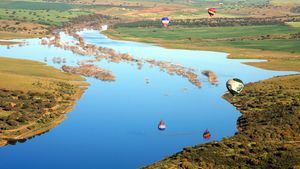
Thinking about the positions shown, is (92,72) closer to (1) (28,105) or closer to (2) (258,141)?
(1) (28,105)

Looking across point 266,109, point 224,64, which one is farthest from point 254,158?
point 224,64

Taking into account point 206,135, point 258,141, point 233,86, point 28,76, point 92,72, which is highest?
point 92,72

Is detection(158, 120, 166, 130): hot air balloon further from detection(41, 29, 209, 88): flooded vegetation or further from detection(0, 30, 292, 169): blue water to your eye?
detection(41, 29, 209, 88): flooded vegetation

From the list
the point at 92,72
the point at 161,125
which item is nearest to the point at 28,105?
the point at 161,125

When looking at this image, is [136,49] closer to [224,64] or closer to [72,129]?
[224,64]

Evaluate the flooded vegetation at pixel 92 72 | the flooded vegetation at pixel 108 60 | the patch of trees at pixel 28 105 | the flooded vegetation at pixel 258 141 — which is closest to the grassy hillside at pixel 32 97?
the patch of trees at pixel 28 105

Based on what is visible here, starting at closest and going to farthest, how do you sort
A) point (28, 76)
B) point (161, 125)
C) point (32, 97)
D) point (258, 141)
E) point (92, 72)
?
point (258, 141), point (161, 125), point (32, 97), point (28, 76), point (92, 72)

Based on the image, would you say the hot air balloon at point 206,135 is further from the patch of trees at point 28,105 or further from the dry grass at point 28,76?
the dry grass at point 28,76

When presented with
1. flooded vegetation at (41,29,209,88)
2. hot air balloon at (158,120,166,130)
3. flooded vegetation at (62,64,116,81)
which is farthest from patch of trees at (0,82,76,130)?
flooded vegetation at (41,29,209,88)
